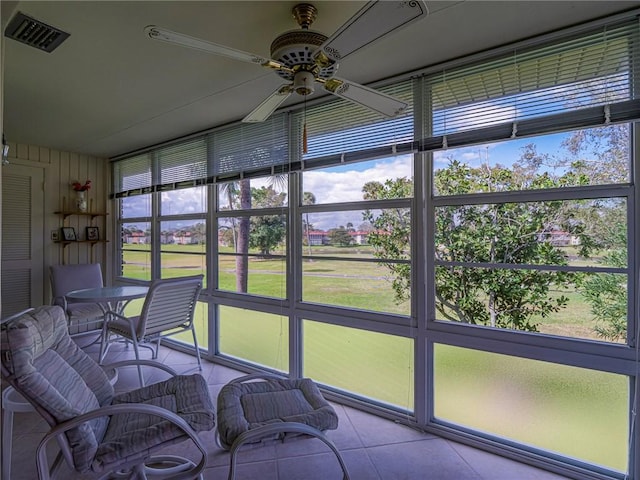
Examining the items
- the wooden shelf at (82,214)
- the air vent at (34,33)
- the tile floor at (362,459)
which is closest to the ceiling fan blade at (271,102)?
the air vent at (34,33)

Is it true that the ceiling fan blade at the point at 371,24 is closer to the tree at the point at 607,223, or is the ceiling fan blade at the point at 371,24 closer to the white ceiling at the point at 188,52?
the white ceiling at the point at 188,52

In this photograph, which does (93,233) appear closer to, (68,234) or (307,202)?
(68,234)

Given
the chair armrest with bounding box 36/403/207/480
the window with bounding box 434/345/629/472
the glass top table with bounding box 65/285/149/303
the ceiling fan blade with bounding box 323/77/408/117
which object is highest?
the ceiling fan blade with bounding box 323/77/408/117

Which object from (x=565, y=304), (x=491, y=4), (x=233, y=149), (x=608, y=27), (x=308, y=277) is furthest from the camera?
(x=233, y=149)

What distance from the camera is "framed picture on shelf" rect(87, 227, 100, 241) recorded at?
457cm

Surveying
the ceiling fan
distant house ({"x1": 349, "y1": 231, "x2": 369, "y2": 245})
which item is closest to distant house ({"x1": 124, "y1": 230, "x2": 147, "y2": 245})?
distant house ({"x1": 349, "y1": 231, "x2": 369, "y2": 245})

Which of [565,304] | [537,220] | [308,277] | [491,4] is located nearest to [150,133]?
[308,277]

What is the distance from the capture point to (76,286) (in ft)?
13.0

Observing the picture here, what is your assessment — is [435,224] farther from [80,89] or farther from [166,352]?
[166,352]

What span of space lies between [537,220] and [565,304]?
0.50 meters

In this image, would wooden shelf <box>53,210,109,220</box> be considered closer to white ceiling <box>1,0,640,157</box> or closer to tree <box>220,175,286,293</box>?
white ceiling <box>1,0,640,157</box>

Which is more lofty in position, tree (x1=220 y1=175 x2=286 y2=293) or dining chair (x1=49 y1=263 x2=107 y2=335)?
tree (x1=220 y1=175 x2=286 y2=293)

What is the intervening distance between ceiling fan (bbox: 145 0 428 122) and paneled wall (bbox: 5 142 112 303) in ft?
12.5

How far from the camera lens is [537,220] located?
2.00m
